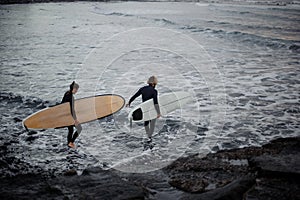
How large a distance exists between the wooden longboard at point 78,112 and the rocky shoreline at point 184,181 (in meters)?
1.37

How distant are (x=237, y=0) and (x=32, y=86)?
46.9 metres

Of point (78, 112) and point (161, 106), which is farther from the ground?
point (161, 106)

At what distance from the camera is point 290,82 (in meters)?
10.9

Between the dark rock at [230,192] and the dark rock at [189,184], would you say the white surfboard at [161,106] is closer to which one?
the dark rock at [189,184]

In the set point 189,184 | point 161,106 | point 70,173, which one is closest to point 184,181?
point 189,184

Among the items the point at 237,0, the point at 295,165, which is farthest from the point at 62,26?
the point at 237,0

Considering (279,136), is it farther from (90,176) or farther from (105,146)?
(90,176)

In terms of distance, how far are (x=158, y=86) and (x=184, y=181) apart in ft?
20.6

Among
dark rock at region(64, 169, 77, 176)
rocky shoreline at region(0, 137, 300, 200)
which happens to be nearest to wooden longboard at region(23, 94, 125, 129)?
rocky shoreline at region(0, 137, 300, 200)

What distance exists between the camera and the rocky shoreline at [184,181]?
13.9ft

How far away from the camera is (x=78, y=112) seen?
758 cm

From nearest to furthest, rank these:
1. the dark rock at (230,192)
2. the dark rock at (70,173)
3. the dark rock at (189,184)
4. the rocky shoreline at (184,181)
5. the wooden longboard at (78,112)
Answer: the dark rock at (230,192), the rocky shoreline at (184,181), the dark rock at (189,184), the dark rock at (70,173), the wooden longboard at (78,112)

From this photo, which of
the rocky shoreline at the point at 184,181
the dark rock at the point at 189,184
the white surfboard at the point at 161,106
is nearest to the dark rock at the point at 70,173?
the rocky shoreline at the point at 184,181

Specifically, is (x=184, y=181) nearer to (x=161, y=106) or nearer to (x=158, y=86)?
(x=161, y=106)
